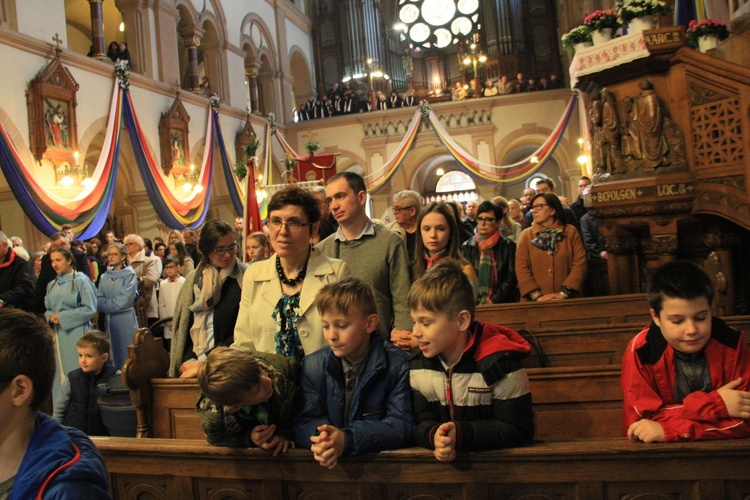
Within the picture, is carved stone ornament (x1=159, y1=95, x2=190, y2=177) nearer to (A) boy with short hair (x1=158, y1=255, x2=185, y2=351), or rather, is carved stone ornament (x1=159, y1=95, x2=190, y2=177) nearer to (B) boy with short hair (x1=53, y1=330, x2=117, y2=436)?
(A) boy with short hair (x1=158, y1=255, x2=185, y2=351)

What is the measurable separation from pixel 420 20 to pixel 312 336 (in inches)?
896

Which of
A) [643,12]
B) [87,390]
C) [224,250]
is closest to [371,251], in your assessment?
[224,250]

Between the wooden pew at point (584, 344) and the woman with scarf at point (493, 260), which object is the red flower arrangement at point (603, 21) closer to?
the woman with scarf at point (493, 260)

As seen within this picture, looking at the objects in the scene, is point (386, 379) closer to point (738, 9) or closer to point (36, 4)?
point (738, 9)

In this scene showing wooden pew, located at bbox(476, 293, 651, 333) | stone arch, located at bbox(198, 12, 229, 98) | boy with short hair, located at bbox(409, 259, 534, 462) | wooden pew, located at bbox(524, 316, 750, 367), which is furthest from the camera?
stone arch, located at bbox(198, 12, 229, 98)

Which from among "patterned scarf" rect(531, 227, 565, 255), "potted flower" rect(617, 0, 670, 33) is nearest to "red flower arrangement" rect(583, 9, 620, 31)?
"potted flower" rect(617, 0, 670, 33)

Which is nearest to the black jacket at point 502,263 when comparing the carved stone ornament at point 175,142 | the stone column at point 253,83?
the carved stone ornament at point 175,142

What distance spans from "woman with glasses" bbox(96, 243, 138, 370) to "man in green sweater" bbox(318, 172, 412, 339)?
3.33 meters

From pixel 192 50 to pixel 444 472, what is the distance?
49.9ft

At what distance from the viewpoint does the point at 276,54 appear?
19453 millimetres

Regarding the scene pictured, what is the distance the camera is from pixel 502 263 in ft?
14.6

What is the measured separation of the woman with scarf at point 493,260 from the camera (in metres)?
4.41

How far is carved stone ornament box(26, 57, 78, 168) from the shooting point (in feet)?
33.8

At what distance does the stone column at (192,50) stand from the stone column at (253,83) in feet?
9.33
